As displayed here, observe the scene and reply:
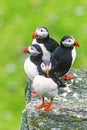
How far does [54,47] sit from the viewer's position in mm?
14328

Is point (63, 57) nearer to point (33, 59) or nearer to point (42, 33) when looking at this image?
point (33, 59)

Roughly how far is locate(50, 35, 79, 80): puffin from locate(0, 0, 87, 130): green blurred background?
21.9ft

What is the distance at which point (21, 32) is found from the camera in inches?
928

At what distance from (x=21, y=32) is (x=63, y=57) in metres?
9.86

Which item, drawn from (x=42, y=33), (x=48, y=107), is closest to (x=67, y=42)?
(x=42, y=33)

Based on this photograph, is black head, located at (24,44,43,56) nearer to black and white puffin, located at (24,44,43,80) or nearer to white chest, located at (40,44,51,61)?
black and white puffin, located at (24,44,43,80)

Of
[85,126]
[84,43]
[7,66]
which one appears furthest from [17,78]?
[85,126]

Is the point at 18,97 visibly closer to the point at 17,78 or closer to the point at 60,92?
the point at 17,78

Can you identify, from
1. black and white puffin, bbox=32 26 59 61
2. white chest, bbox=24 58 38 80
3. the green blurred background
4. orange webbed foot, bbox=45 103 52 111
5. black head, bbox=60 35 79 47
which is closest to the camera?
orange webbed foot, bbox=45 103 52 111

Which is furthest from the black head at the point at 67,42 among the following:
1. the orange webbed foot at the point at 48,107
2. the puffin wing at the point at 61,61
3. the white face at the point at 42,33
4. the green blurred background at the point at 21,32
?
the green blurred background at the point at 21,32

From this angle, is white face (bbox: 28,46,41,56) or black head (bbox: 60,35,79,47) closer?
white face (bbox: 28,46,41,56)

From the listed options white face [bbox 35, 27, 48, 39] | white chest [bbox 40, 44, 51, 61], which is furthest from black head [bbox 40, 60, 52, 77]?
white face [bbox 35, 27, 48, 39]

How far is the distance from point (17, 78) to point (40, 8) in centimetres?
327

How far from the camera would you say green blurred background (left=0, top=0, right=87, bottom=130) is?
842 inches
